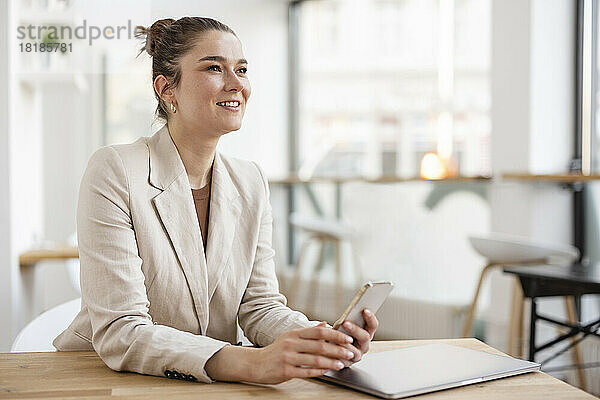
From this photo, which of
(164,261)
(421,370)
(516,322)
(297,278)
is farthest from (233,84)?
(297,278)

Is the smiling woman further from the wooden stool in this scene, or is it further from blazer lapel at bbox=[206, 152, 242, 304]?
the wooden stool

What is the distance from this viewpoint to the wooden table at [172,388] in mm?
1248

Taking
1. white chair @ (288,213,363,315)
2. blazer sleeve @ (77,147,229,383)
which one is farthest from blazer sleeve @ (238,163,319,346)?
white chair @ (288,213,363,315)

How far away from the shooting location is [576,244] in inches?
175

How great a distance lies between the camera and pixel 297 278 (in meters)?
5.73

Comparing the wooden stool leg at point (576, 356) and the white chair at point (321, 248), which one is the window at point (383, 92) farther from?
the wooden stool leg at point (576, 356)

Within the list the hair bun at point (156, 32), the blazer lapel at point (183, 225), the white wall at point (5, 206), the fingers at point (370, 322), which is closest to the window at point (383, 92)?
the white wall at point (5, 206)

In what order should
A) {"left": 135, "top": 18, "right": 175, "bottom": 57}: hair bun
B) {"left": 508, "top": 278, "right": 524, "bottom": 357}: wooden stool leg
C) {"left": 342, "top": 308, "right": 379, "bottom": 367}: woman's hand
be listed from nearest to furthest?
1. {"left": 342, "top": 308, "right": 379, "bottom": 367}: woman's hand
2. {"left": 135, "top": 18, "right": 175, "bottom": 57}: hair bun
3. {"left": 508, "top": 278, "right": 524, "bottom": 357}: wooden stool leg

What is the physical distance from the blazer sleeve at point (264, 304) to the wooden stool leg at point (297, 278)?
3699 millimetres

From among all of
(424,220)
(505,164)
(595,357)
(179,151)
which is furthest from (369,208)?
(179,151)

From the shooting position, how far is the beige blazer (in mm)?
1530

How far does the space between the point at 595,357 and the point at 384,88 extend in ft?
10.2

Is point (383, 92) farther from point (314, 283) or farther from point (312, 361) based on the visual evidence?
point (312, 361)

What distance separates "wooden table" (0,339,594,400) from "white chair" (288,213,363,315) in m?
3.95
